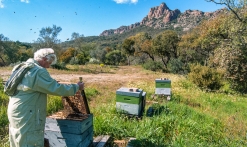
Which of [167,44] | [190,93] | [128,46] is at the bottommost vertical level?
Result: [190,93]

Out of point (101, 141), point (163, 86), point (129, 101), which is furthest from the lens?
point (163, 86)

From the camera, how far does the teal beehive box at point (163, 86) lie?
8.78 m

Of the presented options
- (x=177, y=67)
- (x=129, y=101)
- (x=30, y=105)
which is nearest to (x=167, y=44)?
(x=177, y=67)

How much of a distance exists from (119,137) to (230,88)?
44.2 ft

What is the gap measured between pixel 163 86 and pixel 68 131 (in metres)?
6.25

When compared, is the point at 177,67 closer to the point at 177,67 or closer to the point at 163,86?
the point at 177,67

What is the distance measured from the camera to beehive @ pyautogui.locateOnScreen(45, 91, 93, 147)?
3.20 meters

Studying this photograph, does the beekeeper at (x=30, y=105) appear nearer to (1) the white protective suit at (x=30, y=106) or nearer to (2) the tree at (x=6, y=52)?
(1) the white protective suit at (x=30, y=106)

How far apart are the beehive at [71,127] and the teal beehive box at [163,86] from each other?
18.8ft

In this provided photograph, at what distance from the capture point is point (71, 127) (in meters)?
3.21

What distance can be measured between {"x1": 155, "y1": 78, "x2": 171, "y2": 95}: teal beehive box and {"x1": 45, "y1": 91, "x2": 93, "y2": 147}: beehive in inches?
226

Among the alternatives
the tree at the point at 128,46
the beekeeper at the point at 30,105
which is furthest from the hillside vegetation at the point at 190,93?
the tree at the point at 128,46

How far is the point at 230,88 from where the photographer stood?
15.2 metres

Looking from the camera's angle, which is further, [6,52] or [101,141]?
[6,52]
